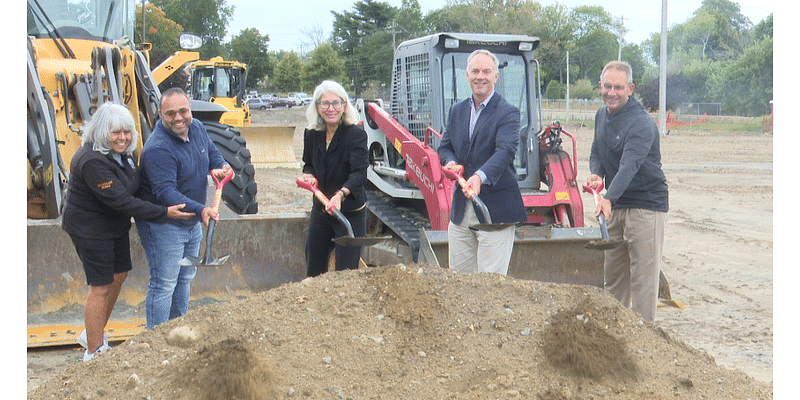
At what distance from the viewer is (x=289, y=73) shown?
187ft

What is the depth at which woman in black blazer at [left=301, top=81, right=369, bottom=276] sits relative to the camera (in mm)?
4520

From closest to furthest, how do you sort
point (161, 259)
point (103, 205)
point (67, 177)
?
point (103, 205), point (161, 259), point (67, 177)

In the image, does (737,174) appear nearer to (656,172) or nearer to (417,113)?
(417,113)

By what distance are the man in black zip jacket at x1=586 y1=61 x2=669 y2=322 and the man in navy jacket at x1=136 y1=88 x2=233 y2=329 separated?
2.38 metres

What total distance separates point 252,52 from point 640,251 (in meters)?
56.6

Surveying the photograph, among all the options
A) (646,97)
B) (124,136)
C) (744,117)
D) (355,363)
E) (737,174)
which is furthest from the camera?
(646,97)

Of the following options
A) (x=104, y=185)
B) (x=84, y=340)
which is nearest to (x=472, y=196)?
(x=104, y=185)

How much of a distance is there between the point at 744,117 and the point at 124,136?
39516 mm

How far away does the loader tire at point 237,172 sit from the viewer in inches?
254

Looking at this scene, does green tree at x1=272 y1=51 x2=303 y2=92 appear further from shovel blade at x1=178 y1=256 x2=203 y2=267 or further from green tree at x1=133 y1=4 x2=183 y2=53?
shovel blade at x1=178 y1=256 x2=203 y2=267

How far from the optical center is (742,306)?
20.1 ft

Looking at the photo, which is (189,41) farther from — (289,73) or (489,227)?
(289,73)

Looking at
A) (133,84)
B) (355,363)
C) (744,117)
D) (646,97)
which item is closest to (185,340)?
(355,363)

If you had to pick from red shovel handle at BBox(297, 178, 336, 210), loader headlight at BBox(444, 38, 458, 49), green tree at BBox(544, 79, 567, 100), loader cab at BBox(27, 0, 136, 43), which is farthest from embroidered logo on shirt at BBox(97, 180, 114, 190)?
green tree at BBox(544, 79, 567, 100)
